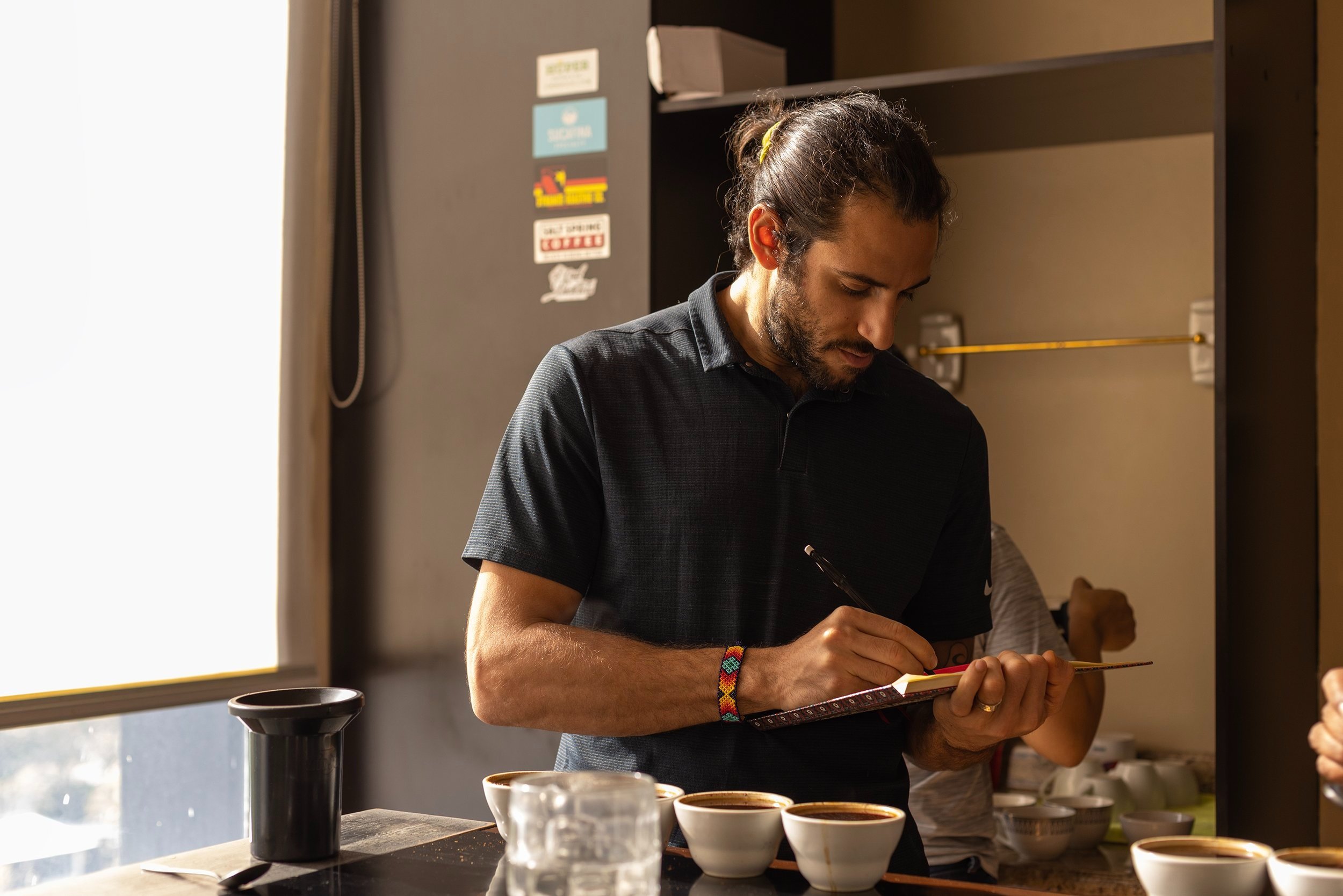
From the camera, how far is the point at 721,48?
246cm

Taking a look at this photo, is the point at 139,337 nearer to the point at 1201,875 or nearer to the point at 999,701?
the point at 999,701

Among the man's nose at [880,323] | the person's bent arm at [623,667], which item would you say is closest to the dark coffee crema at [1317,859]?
the person's bent arm at [623,667]

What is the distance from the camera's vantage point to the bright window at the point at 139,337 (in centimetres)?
224

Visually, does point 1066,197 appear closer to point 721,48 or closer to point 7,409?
point 721,48

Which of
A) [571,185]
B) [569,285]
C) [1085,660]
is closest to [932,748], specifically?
[1085,660]

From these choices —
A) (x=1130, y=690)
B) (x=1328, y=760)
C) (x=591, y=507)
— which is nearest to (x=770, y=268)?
(x=591, y=507)

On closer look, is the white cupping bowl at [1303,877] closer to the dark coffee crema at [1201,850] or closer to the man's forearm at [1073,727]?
the dark coffee crema at [1201,850]

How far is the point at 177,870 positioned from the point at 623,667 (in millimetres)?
523

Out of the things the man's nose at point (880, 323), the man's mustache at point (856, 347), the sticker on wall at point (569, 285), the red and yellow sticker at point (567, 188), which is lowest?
the man's mustache at point (856, 347)

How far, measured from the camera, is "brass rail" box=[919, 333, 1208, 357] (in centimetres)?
291

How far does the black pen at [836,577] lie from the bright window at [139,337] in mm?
1368

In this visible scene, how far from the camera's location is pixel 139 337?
2.44 meters

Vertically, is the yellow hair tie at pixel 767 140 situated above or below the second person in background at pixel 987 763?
above

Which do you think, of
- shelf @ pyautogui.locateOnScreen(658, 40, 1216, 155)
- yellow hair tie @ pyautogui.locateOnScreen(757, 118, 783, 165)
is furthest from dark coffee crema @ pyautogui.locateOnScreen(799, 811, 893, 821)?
shelf @ pyautogui.locateOnScreen(658, 40, 1216, 155)
